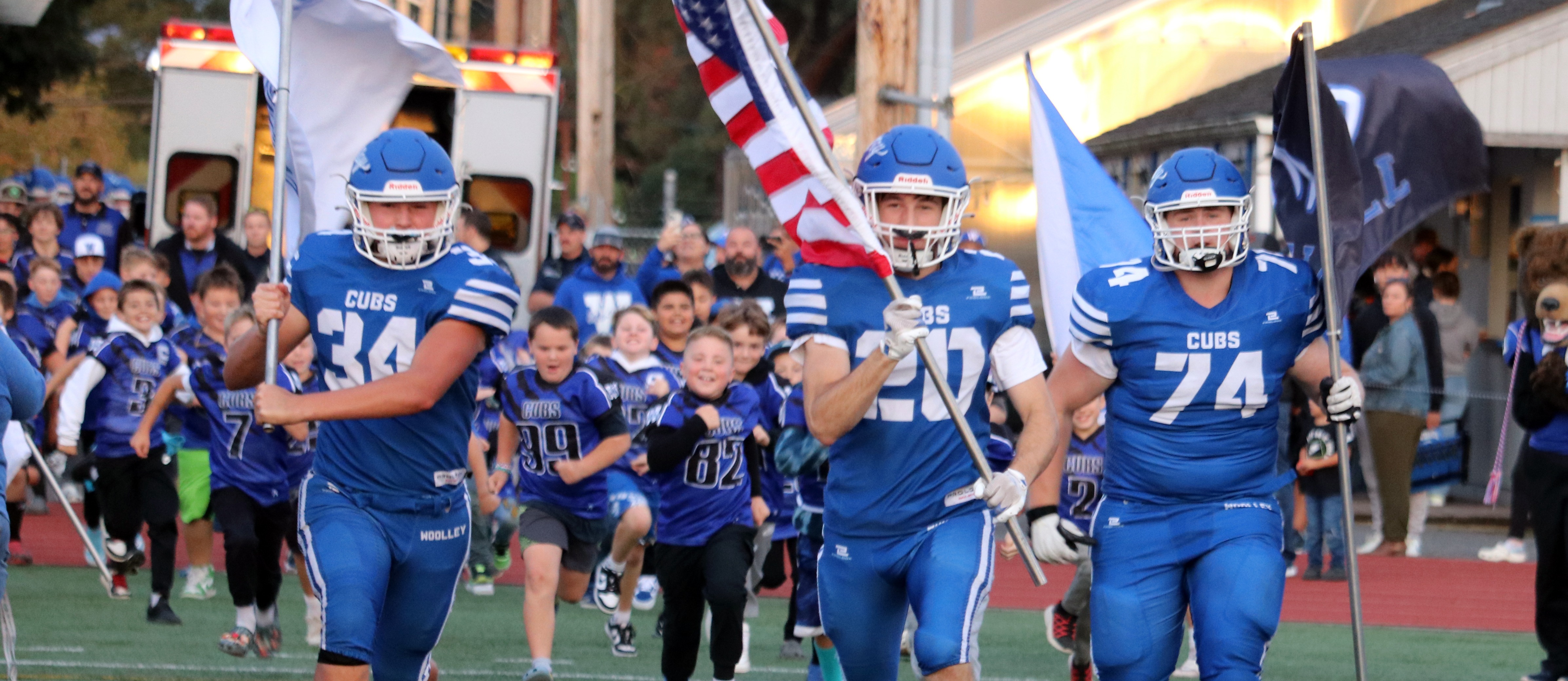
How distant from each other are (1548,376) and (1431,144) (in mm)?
2159

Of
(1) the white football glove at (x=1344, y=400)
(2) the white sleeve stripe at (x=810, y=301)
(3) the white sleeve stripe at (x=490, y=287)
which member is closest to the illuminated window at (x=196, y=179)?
(3) the white sleeve stripe at (x=490, y=287)

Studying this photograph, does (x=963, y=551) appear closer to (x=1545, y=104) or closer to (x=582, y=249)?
(x=582, y=249)

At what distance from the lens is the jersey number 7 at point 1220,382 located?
6.16 meters

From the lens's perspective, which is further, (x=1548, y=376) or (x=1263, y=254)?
(x=1548, y=376)

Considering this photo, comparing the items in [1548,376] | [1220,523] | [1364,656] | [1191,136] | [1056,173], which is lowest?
[1364,656]

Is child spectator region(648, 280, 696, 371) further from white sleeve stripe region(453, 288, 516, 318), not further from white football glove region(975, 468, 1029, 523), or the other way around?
white football glove region(975, 468, 1029, 523)

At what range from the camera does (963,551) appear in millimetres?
5953

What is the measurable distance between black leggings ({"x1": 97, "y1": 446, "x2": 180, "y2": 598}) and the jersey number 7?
6.53m

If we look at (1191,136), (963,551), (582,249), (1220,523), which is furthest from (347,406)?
(1191,136)

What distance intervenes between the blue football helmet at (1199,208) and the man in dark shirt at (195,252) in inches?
395

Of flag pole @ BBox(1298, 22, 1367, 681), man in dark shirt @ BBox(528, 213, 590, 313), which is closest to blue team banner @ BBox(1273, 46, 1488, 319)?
flag pole @ BBox(1298, 22, 1367, 681)

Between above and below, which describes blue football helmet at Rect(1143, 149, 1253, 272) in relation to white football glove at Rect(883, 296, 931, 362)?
above

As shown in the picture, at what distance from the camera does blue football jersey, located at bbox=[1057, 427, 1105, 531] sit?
964cm

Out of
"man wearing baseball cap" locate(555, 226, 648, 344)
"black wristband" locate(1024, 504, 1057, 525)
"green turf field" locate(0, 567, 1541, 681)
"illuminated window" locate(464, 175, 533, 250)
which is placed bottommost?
"green turf field" locate(0, 567, 1541, 681)
